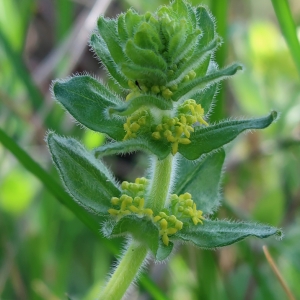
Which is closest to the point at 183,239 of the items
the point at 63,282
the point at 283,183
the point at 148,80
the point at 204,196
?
the point at 204,196

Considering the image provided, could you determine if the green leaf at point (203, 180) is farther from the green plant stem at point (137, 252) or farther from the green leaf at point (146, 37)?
the green leaf at point (146, 37)

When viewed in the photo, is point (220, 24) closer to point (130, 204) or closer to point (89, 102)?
point (89, 102)

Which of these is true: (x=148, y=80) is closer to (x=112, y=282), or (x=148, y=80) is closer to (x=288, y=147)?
(x=112, y=282)

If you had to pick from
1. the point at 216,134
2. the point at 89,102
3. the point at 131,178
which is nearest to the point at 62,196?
the point at 89,102

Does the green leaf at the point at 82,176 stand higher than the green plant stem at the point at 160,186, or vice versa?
the green leaf at the point at 82,176

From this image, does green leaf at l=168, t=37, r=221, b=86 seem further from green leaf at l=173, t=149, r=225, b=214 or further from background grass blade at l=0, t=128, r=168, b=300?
background grass blade at l=0, t=128, r=168, b=300

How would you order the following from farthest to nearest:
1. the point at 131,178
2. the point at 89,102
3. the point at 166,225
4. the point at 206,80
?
the point at 131,178
the point at 89,102
the point at 166,225
the point at 206,80

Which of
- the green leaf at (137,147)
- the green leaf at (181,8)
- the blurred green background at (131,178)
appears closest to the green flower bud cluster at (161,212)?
the green leaf at (137,147)

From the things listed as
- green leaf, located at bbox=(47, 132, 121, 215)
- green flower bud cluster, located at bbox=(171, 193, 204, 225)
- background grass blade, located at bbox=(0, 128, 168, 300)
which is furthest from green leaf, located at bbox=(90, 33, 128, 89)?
background grass blade, located at bbox=(0, 128, 168, 300)
